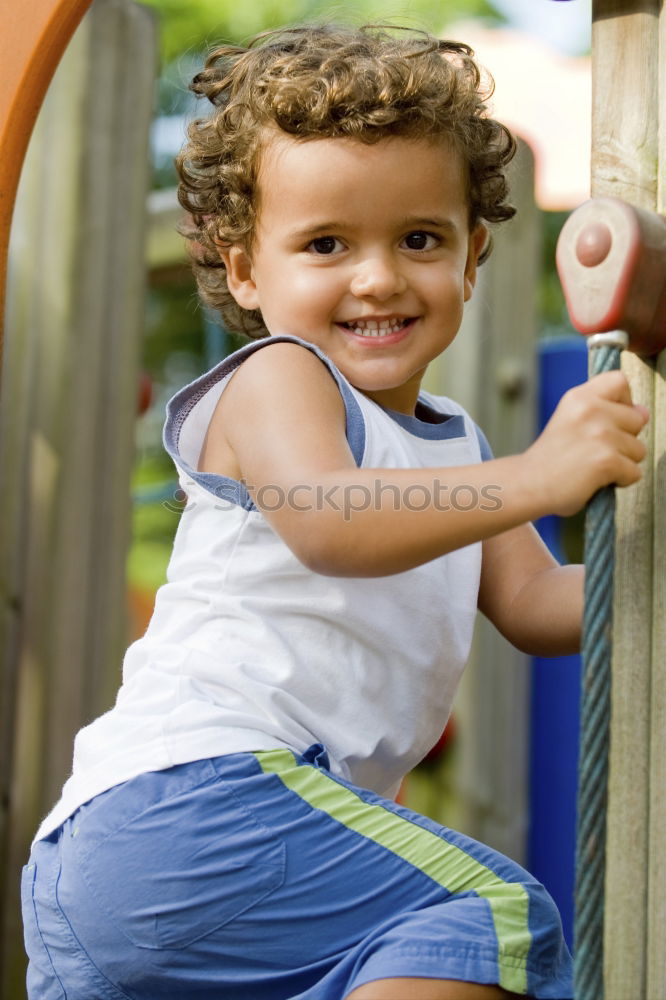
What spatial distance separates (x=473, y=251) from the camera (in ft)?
5.48

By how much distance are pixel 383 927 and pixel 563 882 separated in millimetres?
2623

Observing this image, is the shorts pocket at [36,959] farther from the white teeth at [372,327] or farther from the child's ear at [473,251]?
the child's ear at [473,251]

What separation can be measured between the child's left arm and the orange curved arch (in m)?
0.64

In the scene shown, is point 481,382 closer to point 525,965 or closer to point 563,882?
point 563,882

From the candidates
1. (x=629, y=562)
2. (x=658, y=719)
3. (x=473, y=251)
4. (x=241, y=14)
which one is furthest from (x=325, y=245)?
(x=241, y=14)

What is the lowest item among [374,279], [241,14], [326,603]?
[326,603]

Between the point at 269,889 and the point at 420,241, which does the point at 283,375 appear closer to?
the point at 420,241

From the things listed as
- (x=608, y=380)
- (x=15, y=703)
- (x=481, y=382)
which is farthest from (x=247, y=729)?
(x=481, y=382)

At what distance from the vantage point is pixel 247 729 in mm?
1305

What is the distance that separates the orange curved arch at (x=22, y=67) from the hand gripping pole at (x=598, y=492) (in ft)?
2.22

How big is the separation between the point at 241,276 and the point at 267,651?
51 centimetres

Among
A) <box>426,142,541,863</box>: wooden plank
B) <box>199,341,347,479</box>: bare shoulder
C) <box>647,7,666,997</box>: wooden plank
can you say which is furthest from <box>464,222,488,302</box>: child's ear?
<box>426,142,541,863</box>: wooden plank

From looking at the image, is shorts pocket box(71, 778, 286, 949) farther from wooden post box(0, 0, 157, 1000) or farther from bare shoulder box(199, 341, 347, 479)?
wooden post box(0, 0, 157, 1000)

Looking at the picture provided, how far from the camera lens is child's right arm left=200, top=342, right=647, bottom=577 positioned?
109 centimetres
